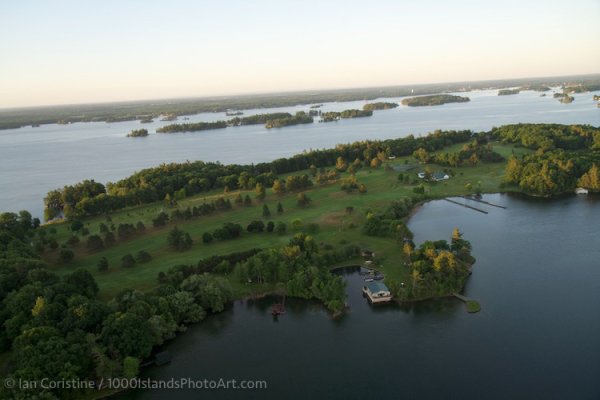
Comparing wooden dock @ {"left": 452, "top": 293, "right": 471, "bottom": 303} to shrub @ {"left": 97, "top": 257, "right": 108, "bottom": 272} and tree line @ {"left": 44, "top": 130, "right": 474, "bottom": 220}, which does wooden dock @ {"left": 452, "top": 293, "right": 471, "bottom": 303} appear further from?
tree line @ {"left": 44, "top": 130, "right": 474, "bottom": 220}

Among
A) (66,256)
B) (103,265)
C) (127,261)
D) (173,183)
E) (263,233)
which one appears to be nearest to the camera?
(103,265)

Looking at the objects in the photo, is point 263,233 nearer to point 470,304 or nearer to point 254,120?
point 470,304

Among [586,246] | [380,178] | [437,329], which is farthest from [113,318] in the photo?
[380,178]

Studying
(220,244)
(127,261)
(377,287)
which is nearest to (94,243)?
(127,261)

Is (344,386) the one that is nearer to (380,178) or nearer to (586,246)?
(586,246)

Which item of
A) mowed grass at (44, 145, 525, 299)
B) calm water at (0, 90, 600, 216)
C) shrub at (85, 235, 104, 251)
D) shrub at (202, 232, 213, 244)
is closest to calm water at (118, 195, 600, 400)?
mowed grass at (44, 145, 525, 299)

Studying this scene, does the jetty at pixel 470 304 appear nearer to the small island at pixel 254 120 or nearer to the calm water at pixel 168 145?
the calm water at pixel 168 145
